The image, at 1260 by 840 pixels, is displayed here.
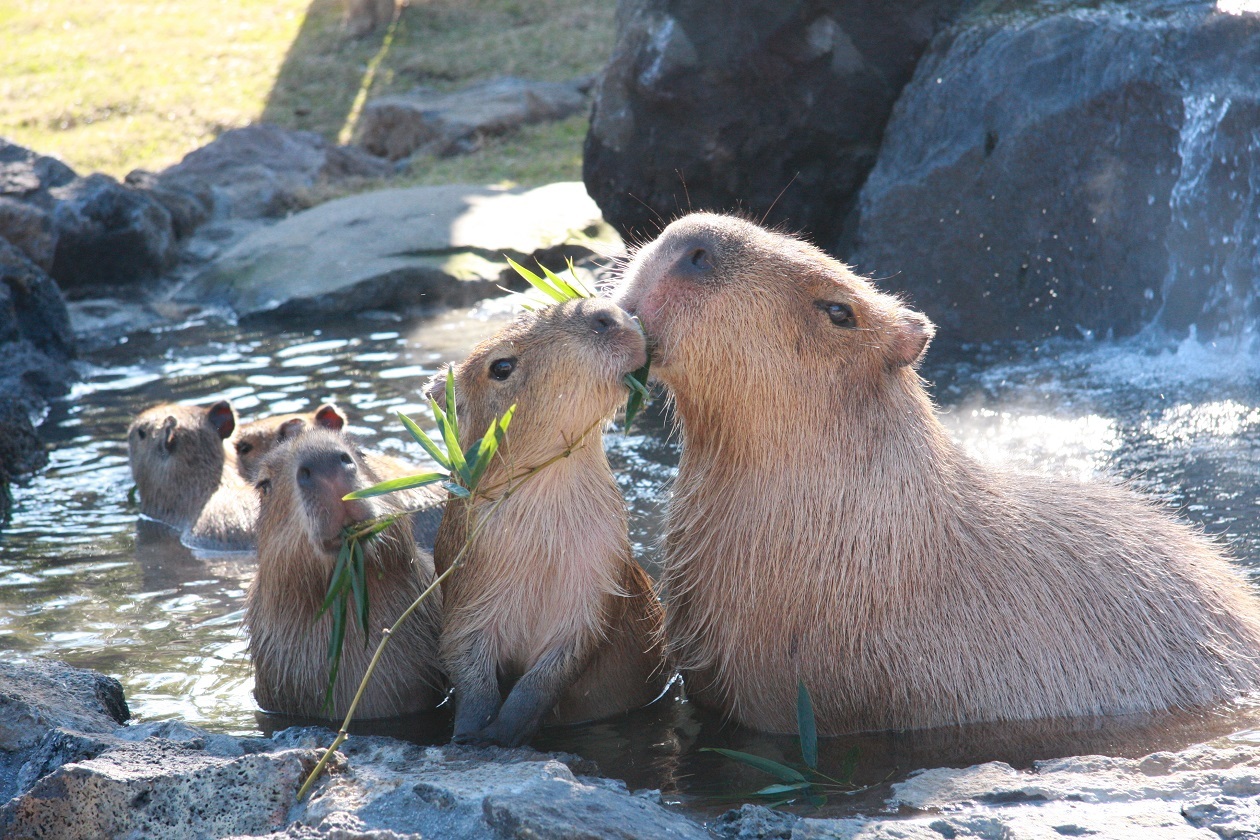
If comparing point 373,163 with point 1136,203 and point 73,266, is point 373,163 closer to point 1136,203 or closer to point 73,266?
point 73,266

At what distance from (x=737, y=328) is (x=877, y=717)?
1.03m

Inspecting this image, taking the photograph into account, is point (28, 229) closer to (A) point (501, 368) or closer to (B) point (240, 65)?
(A) point (501, 368)

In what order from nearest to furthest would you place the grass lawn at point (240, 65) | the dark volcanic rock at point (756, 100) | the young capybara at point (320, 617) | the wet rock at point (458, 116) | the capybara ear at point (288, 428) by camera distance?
the young capybara at point (320, 617), the capybara ear at point (288, 428), the dark volcanic rock at point (756, 100), the wet rock at point (458, 116), the grass lawn at point (240, 65)

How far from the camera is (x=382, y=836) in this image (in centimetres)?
248

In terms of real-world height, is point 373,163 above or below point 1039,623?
above

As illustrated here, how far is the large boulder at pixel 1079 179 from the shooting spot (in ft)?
23.5

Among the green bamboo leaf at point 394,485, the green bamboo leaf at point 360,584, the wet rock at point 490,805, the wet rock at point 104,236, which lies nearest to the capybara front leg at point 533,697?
the wet rock at point 490,805

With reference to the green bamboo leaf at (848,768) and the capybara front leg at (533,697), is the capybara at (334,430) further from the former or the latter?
the green bamboo leaf at (848,768)

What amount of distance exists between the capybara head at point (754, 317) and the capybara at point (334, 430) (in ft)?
2.79

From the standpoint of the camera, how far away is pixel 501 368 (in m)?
3.45

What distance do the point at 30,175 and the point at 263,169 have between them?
336 cm

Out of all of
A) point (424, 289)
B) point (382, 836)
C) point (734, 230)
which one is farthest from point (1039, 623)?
point (424, 289)

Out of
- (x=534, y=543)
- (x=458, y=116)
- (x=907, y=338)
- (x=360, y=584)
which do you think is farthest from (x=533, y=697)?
(x=458, y=116)

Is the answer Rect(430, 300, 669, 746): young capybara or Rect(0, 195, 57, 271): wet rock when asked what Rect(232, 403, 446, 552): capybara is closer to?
Rect(430, 300, 669, 746): young capybara
